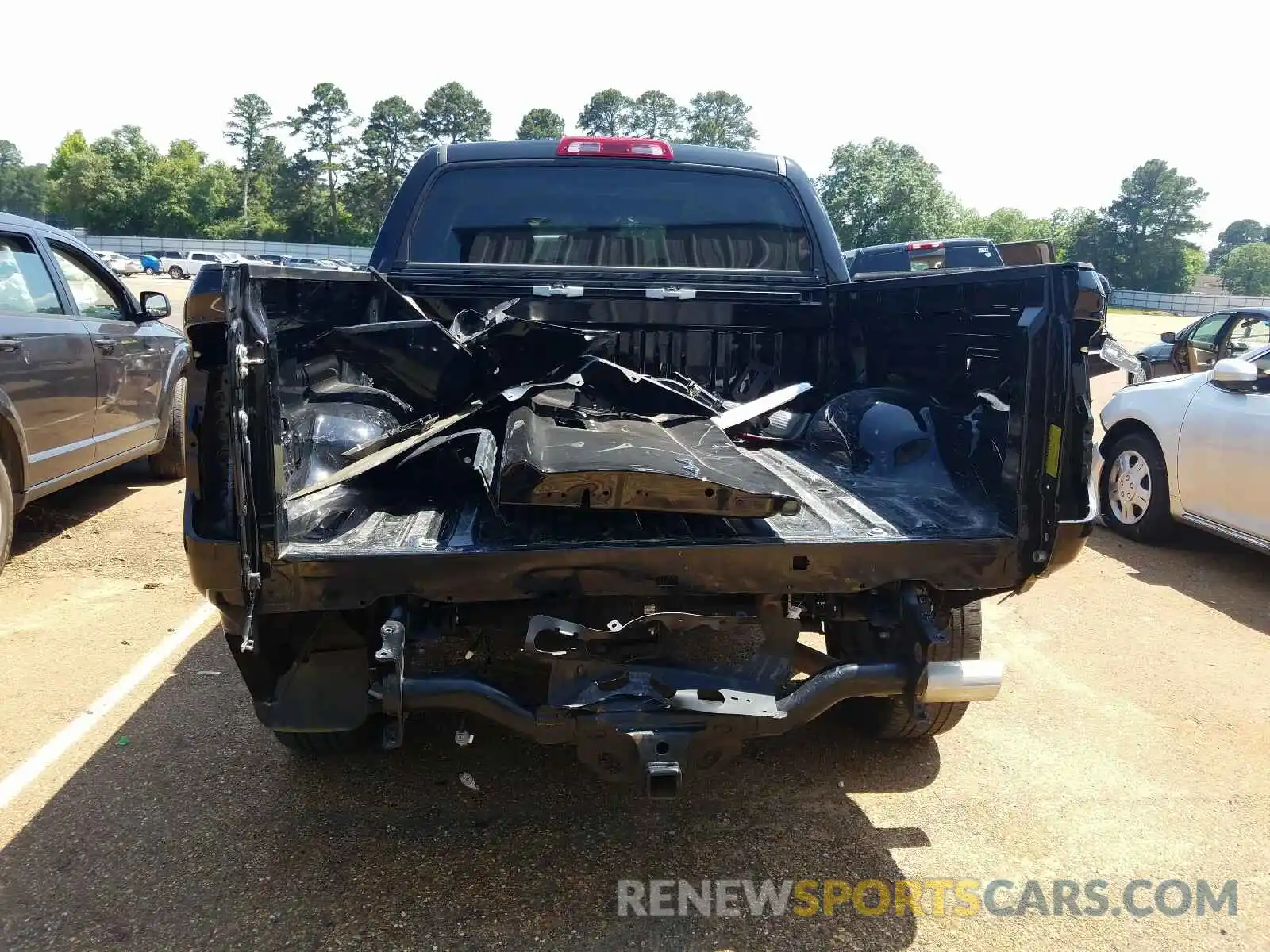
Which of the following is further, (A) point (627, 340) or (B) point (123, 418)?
(B) point (123, 418)

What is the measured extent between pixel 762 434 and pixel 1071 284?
1515mm

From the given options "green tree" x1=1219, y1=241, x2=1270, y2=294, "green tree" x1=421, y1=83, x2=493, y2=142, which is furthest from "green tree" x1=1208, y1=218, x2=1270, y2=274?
"green tree" x1=421, y1=83, x2=493, y2=142

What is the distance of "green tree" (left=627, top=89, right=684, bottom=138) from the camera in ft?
279

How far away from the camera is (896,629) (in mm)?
2613

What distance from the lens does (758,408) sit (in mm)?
3457

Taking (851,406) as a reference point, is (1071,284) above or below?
above

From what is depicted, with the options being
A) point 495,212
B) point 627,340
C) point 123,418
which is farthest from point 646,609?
point 123,418

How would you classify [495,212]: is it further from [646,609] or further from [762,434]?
[646,609]

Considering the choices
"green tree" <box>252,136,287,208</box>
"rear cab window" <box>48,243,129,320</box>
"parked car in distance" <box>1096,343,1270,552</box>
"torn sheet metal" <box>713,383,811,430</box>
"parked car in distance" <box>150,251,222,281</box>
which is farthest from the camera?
"green tree" <box>252,136,287,208</box>

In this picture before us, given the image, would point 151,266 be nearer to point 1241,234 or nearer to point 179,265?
point 179,265

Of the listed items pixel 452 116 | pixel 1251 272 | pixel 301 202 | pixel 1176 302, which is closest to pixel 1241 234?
pixel 1251 272

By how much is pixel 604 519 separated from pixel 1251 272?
9951cm

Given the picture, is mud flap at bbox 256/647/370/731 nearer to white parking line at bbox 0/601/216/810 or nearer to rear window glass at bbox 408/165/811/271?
white parking line at bbox 0/601/216/810

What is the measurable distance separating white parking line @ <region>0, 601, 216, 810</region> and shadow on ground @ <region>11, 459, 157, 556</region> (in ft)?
6.01
